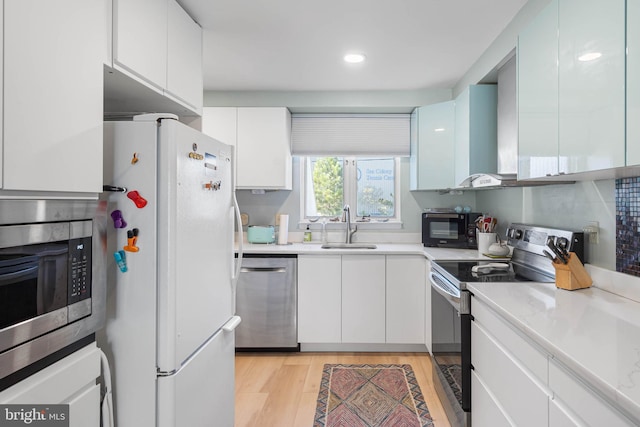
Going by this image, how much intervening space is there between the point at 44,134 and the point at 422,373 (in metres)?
2.78

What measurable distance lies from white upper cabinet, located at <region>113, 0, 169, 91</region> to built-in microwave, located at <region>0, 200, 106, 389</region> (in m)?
0.66

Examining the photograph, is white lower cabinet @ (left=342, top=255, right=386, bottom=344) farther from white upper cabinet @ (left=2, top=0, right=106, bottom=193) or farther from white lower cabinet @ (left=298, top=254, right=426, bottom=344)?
white upper cabinet @ (left=2, top=0, right=106, bottom=193)

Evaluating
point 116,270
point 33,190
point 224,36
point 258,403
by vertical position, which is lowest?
point 258,403

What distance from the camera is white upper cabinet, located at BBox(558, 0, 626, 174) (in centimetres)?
116

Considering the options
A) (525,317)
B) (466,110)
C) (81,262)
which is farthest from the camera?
(466,110)

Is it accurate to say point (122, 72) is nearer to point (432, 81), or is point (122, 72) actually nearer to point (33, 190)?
point (33, 190)

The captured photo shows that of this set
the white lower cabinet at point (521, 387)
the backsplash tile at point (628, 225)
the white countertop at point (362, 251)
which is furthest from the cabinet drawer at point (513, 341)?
the white countertop at point (362, 251)

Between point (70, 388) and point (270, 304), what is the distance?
210cm

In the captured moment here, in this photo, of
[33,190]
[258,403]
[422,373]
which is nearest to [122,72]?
[33,190]

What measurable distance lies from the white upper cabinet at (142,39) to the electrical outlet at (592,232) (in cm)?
221

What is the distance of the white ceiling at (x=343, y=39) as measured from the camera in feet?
6.51

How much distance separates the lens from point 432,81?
3166 millimetres

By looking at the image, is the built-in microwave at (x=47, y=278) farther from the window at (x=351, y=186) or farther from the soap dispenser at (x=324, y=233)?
the window at (x=351, y=186)

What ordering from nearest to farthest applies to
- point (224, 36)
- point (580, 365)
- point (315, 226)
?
point (580, 365) → point (224, 36) → point (315, 226)
